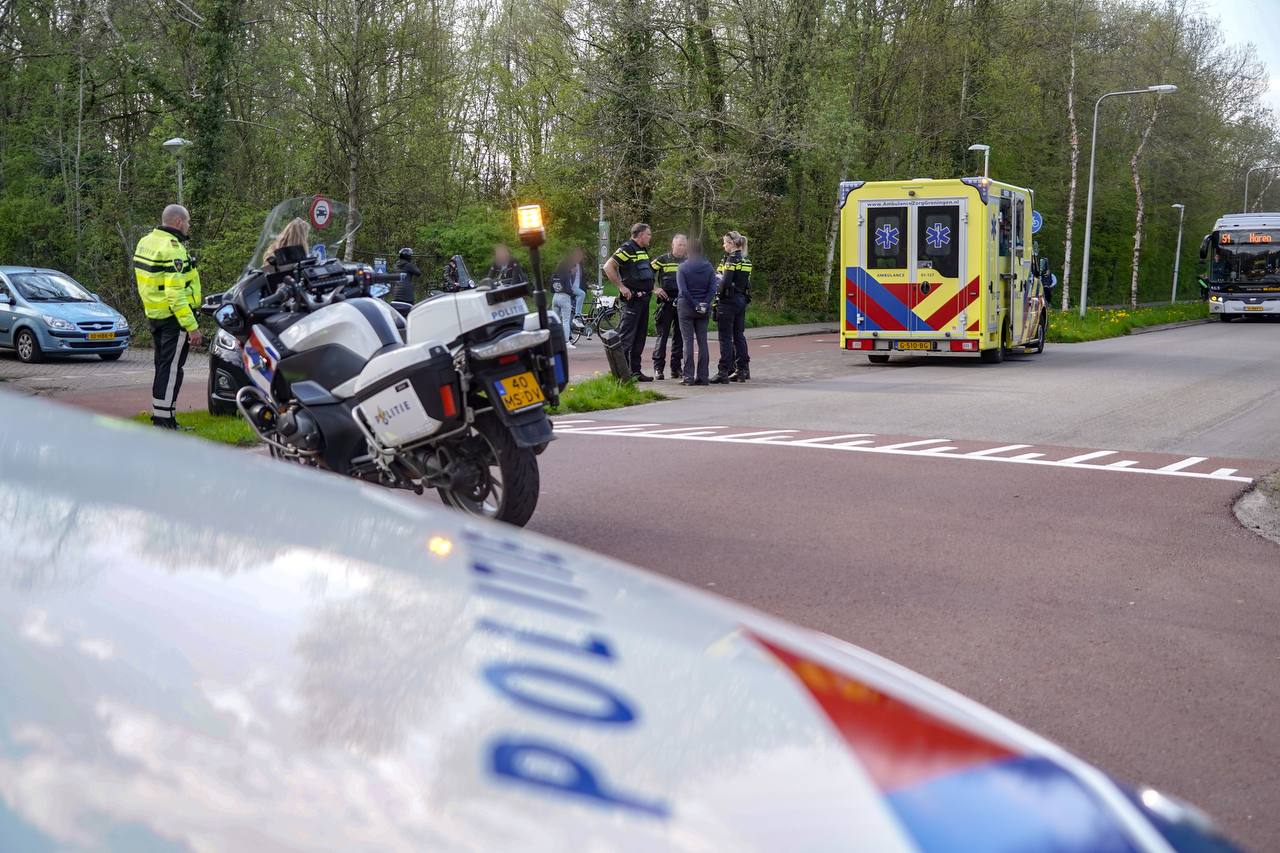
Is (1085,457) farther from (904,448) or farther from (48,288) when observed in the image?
(48,288)

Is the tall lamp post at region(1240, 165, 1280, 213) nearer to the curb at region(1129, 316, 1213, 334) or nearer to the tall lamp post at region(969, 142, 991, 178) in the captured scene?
the curb at region(1129, 316, 1213, 334)

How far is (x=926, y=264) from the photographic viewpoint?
791 inches

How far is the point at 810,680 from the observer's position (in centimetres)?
129

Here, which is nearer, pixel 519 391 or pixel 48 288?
pixel 519 391

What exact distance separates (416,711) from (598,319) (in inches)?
1064

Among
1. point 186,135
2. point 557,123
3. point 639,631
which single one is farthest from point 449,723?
point 557,123

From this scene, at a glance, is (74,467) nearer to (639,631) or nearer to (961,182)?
(639,631)

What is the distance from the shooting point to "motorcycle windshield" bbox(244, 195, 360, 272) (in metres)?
8.00

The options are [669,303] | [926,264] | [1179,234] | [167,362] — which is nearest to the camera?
[167,362]

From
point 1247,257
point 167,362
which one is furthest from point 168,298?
point 1247,257

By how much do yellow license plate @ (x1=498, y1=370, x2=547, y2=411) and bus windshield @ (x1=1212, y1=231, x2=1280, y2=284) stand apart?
4066 centimetres

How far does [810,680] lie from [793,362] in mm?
20976

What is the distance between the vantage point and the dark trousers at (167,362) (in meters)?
11.8

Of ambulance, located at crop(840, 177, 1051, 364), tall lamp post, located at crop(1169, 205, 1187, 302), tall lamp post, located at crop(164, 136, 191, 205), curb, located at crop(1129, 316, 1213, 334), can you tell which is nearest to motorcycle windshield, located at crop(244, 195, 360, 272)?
ambulance, located at crop(840, 177, 1051, 364)
